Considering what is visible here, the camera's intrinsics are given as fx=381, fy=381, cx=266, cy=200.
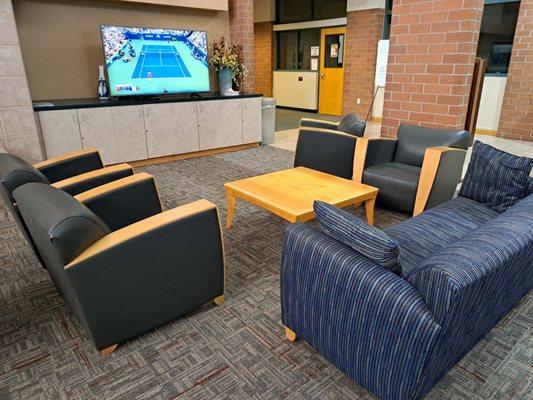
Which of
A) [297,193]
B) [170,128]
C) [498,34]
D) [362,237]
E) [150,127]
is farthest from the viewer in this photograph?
[498,34]

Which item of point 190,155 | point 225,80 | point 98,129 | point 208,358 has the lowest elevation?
point 208,358

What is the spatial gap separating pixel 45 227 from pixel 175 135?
3594mm

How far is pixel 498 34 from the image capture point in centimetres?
631

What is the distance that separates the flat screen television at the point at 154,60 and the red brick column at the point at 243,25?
83 cm

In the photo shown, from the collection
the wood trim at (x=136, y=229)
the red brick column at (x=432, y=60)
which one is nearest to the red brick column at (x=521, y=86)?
the red brick column at (x=432, y=60)

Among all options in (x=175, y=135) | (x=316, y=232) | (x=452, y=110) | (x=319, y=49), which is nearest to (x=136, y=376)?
(x=316, y=232)

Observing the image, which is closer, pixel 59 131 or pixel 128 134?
pixel 59 131

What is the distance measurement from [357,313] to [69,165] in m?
2.26

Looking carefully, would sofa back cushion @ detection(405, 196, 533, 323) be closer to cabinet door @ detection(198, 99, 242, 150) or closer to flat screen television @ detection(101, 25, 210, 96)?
cabinet door @ detection(198, 99, 242, 150)

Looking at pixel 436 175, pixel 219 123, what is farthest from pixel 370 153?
pixel 219 123

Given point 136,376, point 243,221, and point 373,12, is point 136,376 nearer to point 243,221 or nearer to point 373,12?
point 243,221

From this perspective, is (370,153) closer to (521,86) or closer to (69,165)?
(69,165)

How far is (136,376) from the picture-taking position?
1.60 metres


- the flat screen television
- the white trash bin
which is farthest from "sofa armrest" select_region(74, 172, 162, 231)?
the white trash bin
